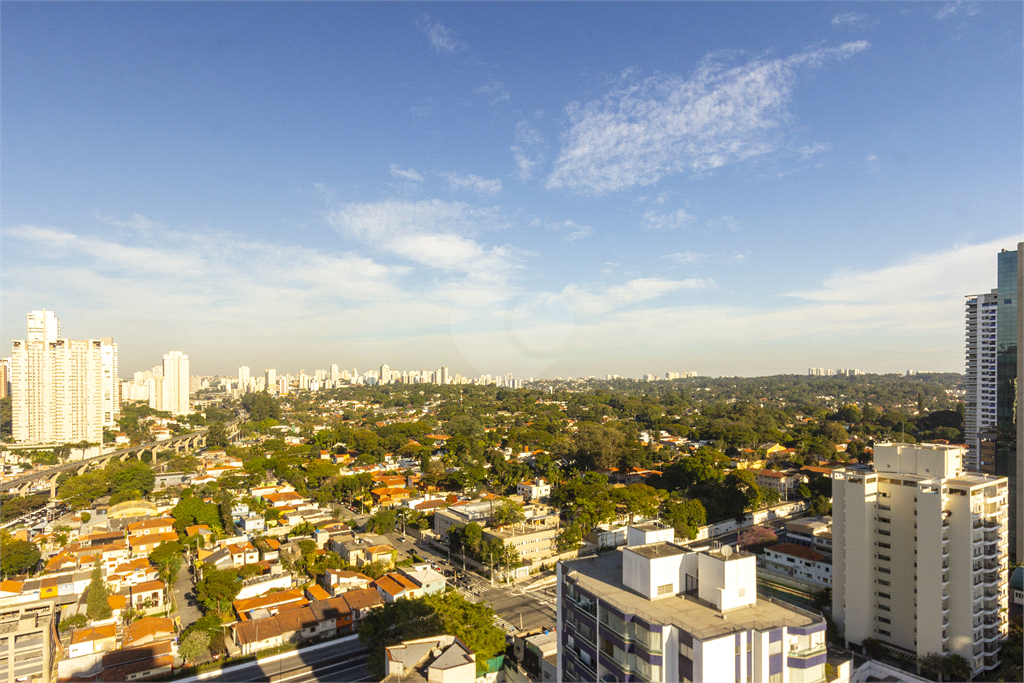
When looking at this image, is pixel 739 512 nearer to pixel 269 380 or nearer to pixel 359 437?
pixel 359 437

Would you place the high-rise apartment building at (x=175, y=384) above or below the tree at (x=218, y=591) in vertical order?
above

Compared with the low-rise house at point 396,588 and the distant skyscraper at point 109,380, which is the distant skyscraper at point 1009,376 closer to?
the low-rise house at point 396,588

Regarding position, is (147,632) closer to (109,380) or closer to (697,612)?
(697,612)

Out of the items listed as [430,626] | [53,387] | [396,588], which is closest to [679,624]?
[430,626]

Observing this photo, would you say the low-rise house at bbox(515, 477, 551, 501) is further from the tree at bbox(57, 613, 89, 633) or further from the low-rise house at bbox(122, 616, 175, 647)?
the tree at bbox(57, 613, 89, 633)

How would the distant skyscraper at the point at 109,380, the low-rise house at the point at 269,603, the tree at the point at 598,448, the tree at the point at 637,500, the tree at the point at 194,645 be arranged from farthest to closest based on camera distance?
the distant skyscraper at the point at 109,380 → the tree at the point at 598,448 → the tree at the point at 637,500 → the low-rise house at the point at 269,603 → the tree at the point at 194,645

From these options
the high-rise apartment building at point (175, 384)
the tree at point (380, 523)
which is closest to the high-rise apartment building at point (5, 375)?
the high-rise apartment building at point (175, 384)

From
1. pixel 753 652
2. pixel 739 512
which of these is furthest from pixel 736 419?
pixel 753 652

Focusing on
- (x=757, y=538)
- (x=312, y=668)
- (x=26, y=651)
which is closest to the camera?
(x=26, y=651)
